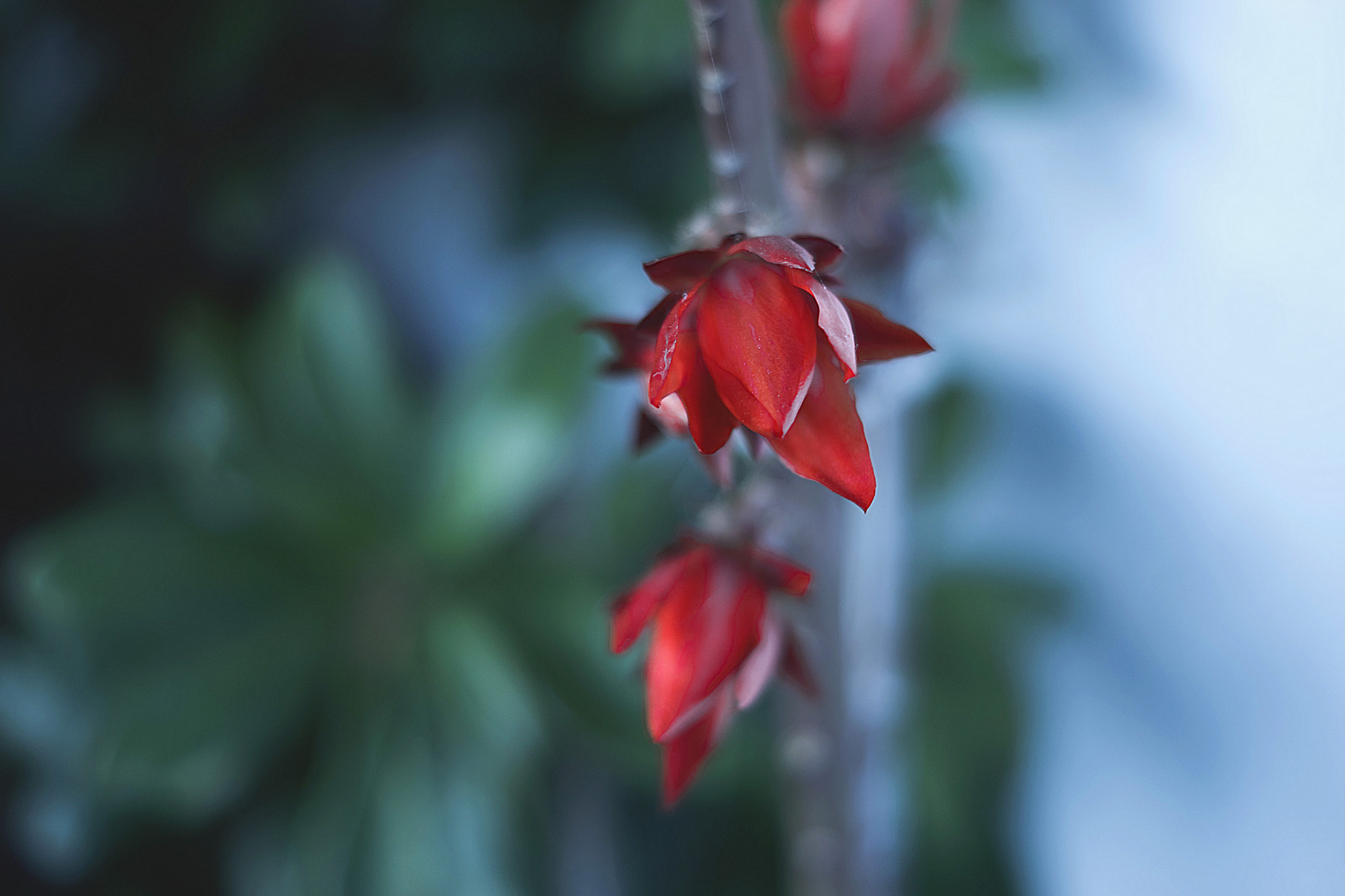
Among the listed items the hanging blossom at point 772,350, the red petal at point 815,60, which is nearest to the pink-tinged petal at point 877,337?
the hanging blossom at point 772,350

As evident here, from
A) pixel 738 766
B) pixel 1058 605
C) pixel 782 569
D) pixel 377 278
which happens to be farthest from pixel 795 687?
pixel 377 278

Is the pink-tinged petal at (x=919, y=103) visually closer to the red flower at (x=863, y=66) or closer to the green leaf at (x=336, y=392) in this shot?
the red flower at (x=863, y=66)

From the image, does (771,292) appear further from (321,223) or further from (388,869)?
(321,223)

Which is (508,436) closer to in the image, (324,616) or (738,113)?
(324,616)

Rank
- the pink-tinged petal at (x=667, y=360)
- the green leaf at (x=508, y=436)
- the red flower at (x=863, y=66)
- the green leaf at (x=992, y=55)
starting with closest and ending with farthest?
the pink-tinged petal at (x=667, y=360) < the red flower at (x=863, y=66) < the green leaf at (x=992, y=55) < the green leaf at (x=508, y=436)

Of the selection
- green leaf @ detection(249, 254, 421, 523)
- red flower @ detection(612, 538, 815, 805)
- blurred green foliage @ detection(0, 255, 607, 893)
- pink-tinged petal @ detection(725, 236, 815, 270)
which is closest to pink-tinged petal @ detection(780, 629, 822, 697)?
red flower @ detection(612, 538, 815, 805)

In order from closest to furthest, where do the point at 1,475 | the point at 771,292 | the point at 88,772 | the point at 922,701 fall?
the point at 771,292 < the point at 88,772 < the point at 922,701 < the point at 1,475
